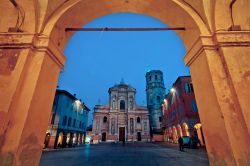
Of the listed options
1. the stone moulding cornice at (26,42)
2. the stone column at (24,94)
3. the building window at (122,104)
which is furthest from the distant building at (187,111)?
the building window at (122,104)

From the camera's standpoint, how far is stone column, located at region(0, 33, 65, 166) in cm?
213

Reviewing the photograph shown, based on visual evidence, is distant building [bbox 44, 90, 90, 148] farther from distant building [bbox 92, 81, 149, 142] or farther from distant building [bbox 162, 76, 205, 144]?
distant building [bbox 162, 76, 205, 144]

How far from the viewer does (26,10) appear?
117 inches

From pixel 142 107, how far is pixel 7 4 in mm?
37935

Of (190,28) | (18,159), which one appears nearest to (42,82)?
(18,159)

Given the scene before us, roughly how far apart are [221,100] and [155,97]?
43.3 meters

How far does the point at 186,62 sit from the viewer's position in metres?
3.44

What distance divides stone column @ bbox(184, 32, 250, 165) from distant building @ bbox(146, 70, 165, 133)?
1587 inches

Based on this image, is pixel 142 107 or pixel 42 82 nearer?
pixel 42 82

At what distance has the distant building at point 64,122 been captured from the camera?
18.9 metres

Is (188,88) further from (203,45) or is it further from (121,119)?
(121,119)

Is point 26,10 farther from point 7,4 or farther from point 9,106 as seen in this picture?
point 9,106

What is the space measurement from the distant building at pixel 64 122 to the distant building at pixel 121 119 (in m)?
8.75

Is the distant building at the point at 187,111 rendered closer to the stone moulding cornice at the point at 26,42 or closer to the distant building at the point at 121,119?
the distant building at the point at 121,119
